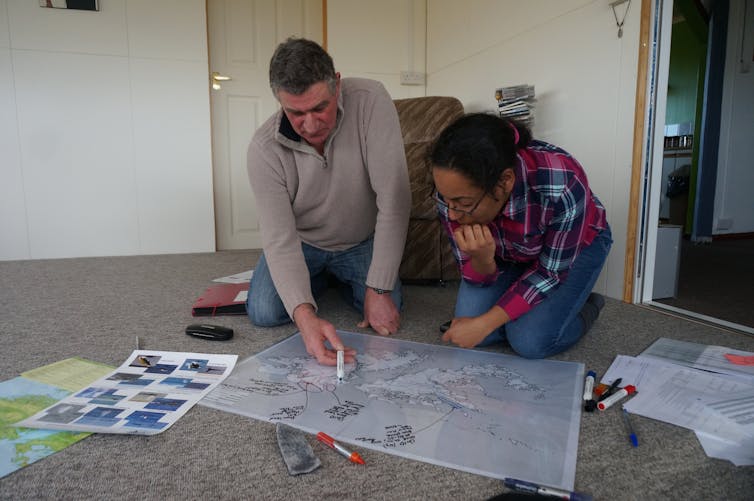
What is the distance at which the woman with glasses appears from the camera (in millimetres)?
1021

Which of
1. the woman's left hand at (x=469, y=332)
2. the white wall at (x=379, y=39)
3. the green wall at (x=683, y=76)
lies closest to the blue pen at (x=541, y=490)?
the woman's left hand at (x=469, y=332)

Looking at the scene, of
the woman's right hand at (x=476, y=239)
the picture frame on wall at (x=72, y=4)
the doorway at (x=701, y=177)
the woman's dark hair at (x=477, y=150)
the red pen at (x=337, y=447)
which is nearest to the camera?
the red pen at (x=337, y=447)

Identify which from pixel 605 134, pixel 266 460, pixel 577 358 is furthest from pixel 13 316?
pixel 605 134

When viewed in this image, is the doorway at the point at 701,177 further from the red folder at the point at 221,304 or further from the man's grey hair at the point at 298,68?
the red folder at the point at 221,304

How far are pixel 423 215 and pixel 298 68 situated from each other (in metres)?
1.20

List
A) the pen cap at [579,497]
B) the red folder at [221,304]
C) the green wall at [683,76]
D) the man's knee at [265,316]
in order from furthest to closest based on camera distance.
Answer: the green wall at [683,76] < the red folder at [221,304] < the man's knee at [265,316] < the pen cap at [579,497]

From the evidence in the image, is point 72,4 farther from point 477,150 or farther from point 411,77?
point 477,150

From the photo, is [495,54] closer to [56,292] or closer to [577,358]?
[577,358]

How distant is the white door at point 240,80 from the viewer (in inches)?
136

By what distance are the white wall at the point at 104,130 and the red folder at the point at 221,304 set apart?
155 cm

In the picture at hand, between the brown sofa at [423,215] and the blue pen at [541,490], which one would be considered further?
the brown sofa at [423,215]

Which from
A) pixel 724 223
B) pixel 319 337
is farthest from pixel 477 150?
pixel 724 223

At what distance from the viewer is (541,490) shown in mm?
763

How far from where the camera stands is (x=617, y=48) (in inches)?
80.0
